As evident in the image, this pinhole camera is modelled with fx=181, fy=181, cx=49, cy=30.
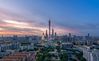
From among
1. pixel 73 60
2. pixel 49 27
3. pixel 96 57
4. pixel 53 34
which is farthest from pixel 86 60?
pixel 53 34

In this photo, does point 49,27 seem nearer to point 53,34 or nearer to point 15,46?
point 53,34

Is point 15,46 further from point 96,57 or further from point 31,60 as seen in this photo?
point 96,57

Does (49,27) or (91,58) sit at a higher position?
(49,27)

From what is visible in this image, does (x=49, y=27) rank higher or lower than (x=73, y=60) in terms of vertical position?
higher

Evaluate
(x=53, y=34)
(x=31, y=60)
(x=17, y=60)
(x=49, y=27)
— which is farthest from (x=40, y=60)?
(x=53, y=34)

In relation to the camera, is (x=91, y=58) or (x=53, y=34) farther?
(x=53, y=34)

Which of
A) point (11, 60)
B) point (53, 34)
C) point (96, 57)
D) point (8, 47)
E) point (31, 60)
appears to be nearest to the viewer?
point (11, 60)

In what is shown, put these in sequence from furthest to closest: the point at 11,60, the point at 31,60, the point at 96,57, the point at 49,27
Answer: the point at 49,27 → the point at 31,60 → the point at 96,57 → the point at 11,60

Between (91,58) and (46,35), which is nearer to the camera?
(91,58)

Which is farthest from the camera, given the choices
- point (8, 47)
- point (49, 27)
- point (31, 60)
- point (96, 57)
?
point (49, 27)
